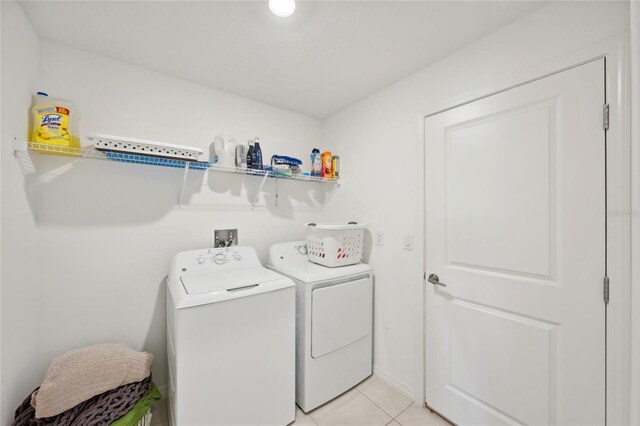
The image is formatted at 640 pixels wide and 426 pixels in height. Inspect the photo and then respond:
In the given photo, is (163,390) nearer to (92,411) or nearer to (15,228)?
(92,411)

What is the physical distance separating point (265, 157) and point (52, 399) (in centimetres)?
199

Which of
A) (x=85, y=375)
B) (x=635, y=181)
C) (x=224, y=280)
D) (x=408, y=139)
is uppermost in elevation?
(x=408, y=139)

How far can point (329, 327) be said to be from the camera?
177cm

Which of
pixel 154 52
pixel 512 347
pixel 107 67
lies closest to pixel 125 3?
pixel 154 52

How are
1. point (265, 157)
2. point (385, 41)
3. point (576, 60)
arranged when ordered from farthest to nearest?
point (265, 157) < point (385, 41) < point (576, 60)

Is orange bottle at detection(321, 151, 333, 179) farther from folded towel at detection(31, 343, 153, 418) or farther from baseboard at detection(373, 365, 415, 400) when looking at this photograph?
folded towel at detection(31, 343, 153, 418)

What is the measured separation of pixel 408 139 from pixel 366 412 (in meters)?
2.00

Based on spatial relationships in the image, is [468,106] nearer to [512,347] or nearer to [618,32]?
[618,32]

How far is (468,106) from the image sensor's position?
1534 mm

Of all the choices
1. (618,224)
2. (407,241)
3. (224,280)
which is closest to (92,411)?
(224,280)

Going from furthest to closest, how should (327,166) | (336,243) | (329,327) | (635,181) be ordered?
(327,166), (336,243), (329,327), (635,181)

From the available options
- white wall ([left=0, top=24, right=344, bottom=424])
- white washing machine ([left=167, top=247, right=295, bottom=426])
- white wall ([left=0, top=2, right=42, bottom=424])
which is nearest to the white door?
white washing machine ([left=167, top=247, right=295, bottom=426])

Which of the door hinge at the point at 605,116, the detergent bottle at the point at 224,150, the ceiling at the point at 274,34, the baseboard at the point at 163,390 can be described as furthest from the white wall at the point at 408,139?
the baseboard at the point at 163,390

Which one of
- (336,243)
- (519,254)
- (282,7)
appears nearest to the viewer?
(282,7)
